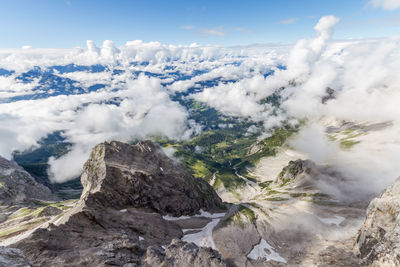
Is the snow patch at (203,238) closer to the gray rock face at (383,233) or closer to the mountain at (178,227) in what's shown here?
the mountain at (178,227)

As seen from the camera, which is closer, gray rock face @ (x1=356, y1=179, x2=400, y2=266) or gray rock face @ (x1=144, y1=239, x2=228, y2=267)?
gray rock face @ (x1=356, y1=179, x2=400, y2=266)

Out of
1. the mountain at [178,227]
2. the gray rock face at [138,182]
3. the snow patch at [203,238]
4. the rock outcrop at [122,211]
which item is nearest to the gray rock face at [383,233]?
the mountain at [178,227]

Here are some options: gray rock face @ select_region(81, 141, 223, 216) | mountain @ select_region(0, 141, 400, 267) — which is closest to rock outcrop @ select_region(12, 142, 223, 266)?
gray rock face @ select_region(81, 141, 223, 216)

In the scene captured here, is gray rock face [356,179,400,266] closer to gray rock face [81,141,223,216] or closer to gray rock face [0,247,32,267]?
gray rock face [81,141,223,216]

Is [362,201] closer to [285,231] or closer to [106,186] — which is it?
[285,231]

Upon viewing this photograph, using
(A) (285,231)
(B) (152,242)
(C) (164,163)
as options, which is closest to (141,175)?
(C) (164,163)

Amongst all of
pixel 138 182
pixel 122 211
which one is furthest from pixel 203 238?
pixel 138 182

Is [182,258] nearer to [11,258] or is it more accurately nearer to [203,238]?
[11,258]
